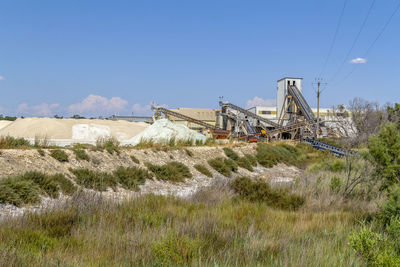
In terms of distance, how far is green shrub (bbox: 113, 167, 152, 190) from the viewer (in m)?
14.9

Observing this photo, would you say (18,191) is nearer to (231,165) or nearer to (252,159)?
(231,165)

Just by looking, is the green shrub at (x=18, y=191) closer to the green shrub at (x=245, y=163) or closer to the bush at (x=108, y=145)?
the bush at (x=108, y=145)

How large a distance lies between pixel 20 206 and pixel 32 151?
185 inches

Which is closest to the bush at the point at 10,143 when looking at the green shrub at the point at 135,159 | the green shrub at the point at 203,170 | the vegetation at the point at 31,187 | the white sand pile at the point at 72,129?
the vegetation at the point at 31,187

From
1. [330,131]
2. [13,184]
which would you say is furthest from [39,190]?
[330,131]

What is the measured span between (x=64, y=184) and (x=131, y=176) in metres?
3.56

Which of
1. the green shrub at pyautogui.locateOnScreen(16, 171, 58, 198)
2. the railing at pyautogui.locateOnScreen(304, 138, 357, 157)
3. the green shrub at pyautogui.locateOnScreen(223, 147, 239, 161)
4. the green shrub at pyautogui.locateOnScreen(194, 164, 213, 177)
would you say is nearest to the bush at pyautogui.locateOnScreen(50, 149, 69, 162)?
the green shrub at pyautogui.locateOnScreen(16, 171, 58, 198)

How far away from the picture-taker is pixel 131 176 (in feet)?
51.5

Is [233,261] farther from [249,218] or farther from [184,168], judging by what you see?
[184,168]

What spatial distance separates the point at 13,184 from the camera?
10.7m

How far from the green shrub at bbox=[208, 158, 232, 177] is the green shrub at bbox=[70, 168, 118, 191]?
8.00 meters

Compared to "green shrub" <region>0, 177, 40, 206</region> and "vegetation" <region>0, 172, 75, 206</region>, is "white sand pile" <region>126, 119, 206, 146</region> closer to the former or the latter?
"vegetation" <region>0, 172, 75, 206</region>

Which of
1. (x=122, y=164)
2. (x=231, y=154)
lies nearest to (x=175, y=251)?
(x=122, y=164)

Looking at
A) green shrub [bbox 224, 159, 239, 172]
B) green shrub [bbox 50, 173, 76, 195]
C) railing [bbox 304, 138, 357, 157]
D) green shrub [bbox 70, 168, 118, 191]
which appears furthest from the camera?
railing [bbox 304, 138, 357, 157]
